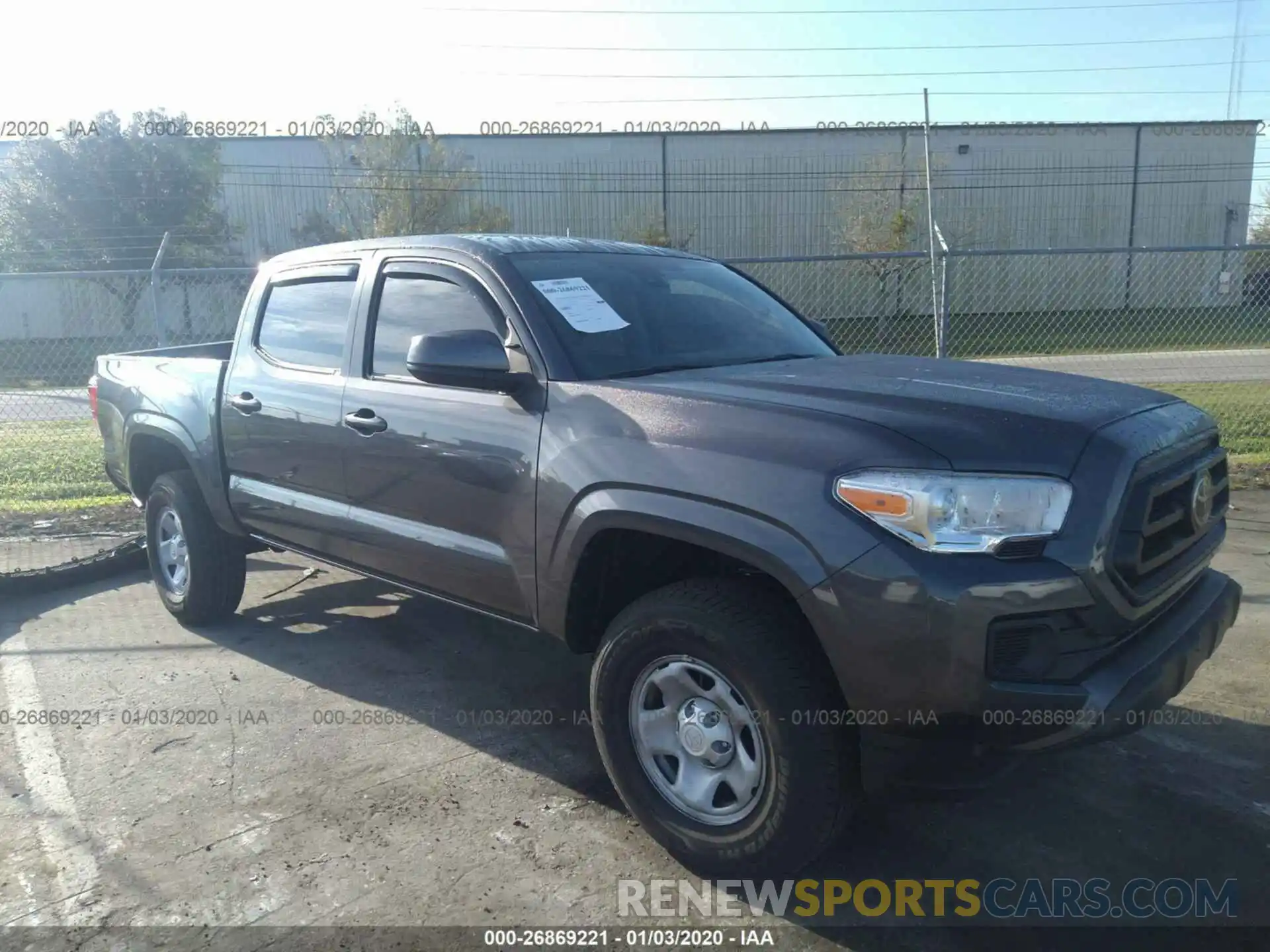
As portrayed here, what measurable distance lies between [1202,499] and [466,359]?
2.36 metres

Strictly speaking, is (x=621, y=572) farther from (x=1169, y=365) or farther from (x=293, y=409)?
(x=1169, y=365)

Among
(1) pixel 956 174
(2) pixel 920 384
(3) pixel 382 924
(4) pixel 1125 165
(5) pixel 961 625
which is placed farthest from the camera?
(4) pixel 1125 165

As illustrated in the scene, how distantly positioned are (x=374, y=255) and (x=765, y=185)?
29359 mm

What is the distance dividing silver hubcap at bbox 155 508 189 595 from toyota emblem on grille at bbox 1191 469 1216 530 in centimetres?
464

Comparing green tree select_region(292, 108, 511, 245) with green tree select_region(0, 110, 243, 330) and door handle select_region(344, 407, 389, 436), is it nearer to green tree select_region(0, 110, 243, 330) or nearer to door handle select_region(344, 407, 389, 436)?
green tree select_region(0, 110, 243, 330)

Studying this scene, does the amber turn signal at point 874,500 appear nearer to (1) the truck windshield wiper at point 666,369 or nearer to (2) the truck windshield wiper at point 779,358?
(1) the truck windshield wiper at point 666,369

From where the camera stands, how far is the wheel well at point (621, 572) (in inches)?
126

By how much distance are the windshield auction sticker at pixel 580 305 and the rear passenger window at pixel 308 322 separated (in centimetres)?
111

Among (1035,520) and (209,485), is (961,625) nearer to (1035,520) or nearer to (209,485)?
(1035,520)

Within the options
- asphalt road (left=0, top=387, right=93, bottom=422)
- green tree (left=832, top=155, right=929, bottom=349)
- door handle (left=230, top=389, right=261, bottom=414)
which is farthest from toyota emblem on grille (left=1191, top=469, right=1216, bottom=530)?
green tree (left=832, top=155, right=929, bottom=349)

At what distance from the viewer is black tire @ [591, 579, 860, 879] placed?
2736mm

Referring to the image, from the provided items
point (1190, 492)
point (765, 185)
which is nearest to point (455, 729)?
point (1190, 492)

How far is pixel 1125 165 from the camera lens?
112 feet

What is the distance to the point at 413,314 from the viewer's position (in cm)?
406
